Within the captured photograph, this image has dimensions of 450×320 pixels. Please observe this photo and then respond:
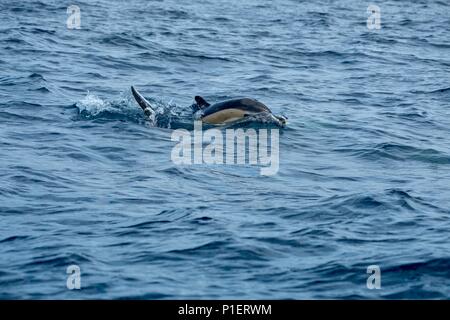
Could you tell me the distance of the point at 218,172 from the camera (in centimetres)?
1471

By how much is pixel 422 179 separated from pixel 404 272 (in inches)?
172

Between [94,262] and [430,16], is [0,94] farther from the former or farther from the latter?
[430,16]

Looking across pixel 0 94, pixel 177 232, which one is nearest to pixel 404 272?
pixel 177 232

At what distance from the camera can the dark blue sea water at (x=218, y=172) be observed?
1062cm

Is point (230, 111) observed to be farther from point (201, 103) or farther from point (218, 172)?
point (218, 172)

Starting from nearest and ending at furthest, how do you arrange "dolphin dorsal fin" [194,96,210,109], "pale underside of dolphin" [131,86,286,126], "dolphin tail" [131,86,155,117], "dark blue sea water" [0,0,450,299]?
1. "dark blue sea water" [0,0,450,299]
2. "pale underside of dolphin" [131,86,286,126]
3. "dolphin dorsal fin" [194,96,210,109]
4. "dolphin tail" [131,86,155,117]

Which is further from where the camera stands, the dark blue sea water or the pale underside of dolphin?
the pale underside of dolphin

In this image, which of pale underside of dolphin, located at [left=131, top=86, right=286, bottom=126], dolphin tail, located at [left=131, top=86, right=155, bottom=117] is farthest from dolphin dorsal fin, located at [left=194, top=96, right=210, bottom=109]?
dolphin tail, located at [left=131, top=86, right=155, bottom=117]

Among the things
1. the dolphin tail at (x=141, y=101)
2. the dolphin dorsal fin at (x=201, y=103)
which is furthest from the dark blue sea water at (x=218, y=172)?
the dolphin dorsal fin at (x=201, y=103)

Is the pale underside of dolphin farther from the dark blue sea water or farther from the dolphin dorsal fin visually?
the dark blue sea water

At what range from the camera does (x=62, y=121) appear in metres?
17.9

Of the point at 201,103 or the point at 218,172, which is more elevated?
the point at 201,103

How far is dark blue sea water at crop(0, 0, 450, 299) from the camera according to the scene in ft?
34.8

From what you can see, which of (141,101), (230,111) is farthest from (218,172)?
(141,101)
